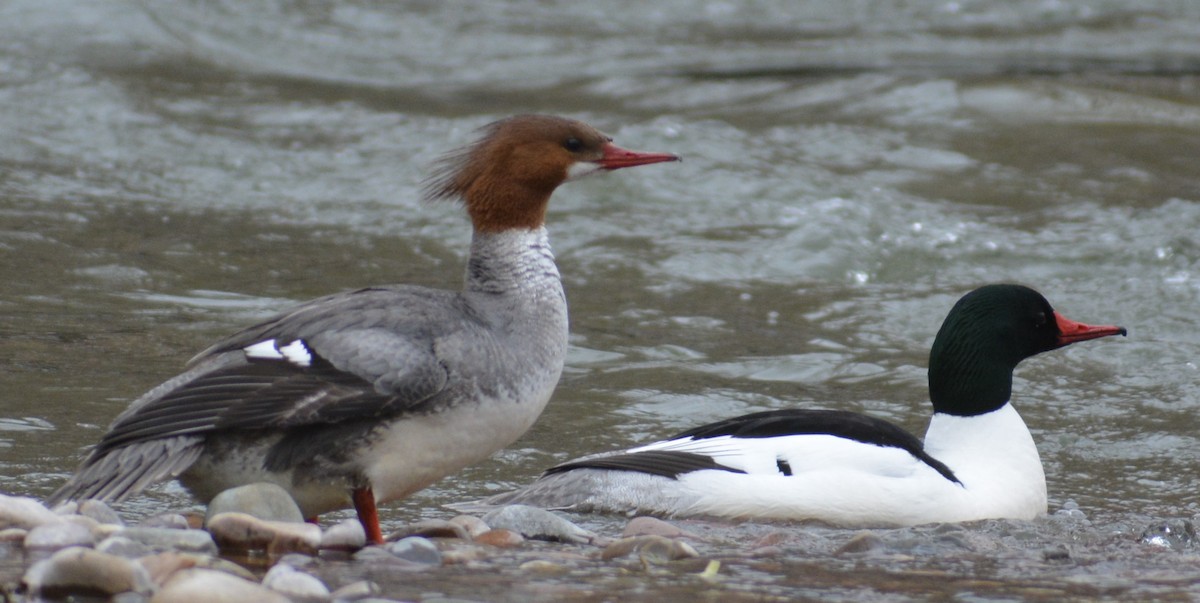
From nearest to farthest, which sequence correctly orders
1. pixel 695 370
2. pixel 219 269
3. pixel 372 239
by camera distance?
pixel 695 370
pixel 219 269
pixel 372 239

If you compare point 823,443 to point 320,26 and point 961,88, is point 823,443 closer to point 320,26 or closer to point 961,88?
point 961,88

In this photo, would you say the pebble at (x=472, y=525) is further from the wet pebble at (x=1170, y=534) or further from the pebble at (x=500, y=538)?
the wet pebble at (x=1170, y=534)

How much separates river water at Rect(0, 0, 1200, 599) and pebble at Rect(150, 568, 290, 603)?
61cm

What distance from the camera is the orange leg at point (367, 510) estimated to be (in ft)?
15.3

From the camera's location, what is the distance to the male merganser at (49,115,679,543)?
180 inches

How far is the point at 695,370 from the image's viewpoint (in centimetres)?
→ 826

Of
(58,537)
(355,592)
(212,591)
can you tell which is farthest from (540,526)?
(212,591)

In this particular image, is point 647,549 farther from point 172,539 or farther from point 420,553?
point 172,539

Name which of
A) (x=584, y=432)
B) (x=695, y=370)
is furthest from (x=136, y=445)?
(x=695, y=370)

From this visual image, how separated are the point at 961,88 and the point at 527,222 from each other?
10.7 metres

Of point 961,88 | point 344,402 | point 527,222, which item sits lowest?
point 344,402

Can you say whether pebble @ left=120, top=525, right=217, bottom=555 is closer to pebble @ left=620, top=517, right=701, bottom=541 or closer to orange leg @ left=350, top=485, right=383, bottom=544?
orange leg @ left=350, top=485, right=383, bottom=544

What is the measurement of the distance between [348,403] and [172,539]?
689mm

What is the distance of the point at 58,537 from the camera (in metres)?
4.10
